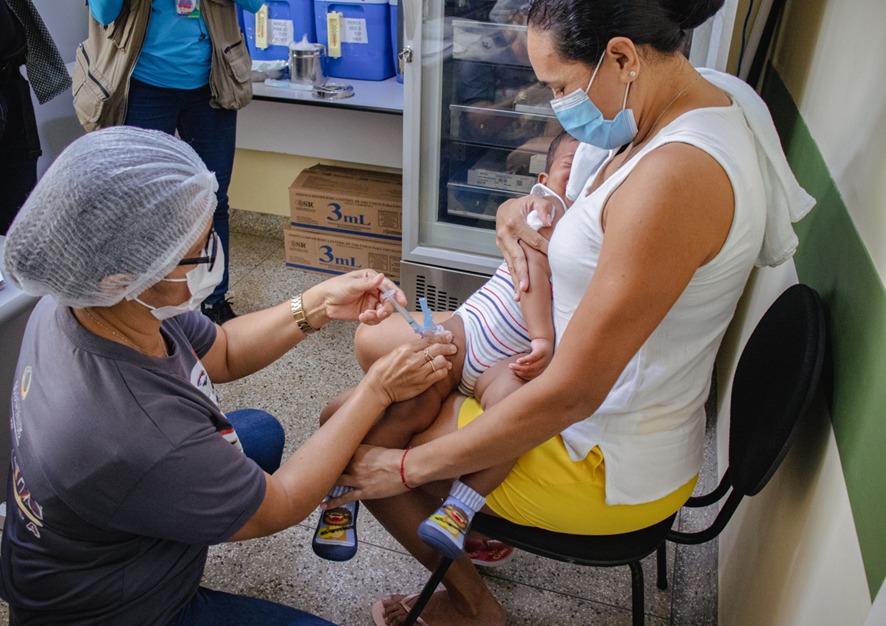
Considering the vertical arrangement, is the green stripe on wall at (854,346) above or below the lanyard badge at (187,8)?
below

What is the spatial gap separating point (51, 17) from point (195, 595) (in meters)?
2.77

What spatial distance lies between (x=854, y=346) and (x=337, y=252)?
8.35 feet

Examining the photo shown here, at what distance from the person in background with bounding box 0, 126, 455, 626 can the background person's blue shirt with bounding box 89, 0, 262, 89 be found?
59.3 inches

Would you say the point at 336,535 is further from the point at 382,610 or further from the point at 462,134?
the point at 462,134

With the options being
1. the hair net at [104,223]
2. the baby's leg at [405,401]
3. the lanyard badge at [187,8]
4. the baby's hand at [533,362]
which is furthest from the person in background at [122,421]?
the lanyard badge at [187,8]

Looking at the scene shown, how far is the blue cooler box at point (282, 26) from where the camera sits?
3.20 metres

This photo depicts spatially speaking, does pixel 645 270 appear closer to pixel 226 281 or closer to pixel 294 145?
pixel 226 281

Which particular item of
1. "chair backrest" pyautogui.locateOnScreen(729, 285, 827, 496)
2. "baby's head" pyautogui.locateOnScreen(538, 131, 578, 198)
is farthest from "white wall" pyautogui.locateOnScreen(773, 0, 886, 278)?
"baby's head" pyautogui.locateOnScreen(538, 131, 578, 198)

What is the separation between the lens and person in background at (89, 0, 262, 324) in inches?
94.3

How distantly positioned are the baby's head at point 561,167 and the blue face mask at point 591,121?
486 millimetres

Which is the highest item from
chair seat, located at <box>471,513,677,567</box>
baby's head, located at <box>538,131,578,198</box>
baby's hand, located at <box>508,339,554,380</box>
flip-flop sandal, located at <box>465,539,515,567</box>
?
baby's head, located at <box>538,131,578,198</box>

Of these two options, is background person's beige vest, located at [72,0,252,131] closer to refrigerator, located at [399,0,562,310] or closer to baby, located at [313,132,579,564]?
refrigerator, located at [399,0,562,310]

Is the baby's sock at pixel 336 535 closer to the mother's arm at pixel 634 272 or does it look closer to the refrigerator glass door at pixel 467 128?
the mother's arm at pixel 634 272

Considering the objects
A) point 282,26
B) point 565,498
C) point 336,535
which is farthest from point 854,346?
point 282,26
